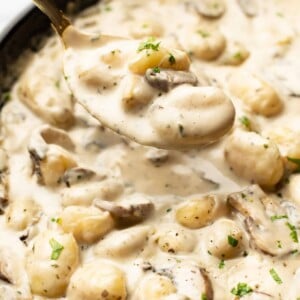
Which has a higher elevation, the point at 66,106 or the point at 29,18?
the point at 29,18

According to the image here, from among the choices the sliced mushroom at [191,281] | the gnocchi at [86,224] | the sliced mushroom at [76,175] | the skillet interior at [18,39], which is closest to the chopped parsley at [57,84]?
the skillet interior at [18,39]

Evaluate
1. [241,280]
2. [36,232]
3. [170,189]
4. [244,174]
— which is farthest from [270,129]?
[36,232]

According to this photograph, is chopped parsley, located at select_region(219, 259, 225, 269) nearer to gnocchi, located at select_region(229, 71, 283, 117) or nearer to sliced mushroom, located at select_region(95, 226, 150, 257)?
sliced mushroom, located at select_region(95, 226, 150, 257)

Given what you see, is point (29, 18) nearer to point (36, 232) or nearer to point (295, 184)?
point (36, 232)

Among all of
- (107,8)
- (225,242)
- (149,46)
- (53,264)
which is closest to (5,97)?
(107,8)

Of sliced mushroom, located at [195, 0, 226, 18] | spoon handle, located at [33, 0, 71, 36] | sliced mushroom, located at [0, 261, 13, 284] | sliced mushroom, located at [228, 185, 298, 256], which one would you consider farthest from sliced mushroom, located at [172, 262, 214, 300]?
sliced mushroom, located at [195, 0, 226, 18]

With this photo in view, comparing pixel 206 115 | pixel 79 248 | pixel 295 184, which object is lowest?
pixel 295 184
